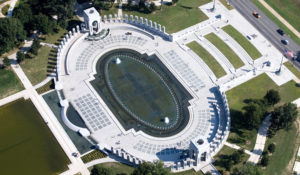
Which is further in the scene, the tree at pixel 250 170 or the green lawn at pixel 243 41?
the green lawn at pixel 243 41

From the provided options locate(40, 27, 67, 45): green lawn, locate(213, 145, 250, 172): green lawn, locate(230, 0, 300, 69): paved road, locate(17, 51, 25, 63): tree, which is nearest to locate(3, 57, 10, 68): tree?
locate(17, 51, 25, 63): tree

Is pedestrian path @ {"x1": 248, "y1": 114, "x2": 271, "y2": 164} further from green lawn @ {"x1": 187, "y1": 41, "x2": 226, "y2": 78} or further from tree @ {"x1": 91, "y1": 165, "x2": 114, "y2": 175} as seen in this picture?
tree @ {"x1": 91, "y1": 165, "x2": 114, "y2": 175}

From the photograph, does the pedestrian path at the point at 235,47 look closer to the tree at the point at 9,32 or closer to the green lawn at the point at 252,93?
the green lawn at the point at 252,93

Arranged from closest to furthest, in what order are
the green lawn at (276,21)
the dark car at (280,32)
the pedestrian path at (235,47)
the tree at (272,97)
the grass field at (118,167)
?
1. the grass field at (118,167)
2. the tree at (272,97)
3. the pedestrian path at (235,47)
4. the green lawn at (276,21)
5. the dark car at (280,32)

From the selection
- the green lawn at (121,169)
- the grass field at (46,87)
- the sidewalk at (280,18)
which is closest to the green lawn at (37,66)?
the grass field at (46,87)

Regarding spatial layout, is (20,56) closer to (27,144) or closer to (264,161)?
(27,144)

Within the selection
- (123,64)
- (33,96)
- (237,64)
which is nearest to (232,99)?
(237,64)

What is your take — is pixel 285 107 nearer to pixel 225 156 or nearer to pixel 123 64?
pixel 225 156

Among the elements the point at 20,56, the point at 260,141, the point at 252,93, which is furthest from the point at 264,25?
the point at 20,56
